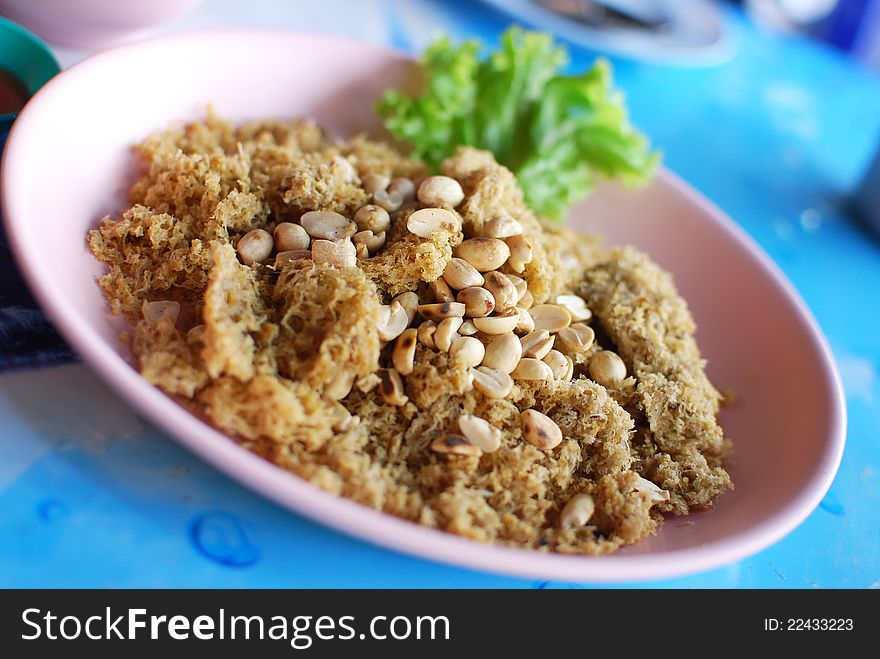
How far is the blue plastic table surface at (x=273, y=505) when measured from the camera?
1.08m

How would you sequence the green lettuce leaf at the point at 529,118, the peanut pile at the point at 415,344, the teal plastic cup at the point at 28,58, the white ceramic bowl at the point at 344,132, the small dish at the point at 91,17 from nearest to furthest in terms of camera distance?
the white ceramic bowl at the point at 344,132 < the peanut pile at the point at 415,344 < the teal plastic cup at the point at 28,58 < the small dish at the point at 91,17 < the green lettuce leaf at the point at 529,118

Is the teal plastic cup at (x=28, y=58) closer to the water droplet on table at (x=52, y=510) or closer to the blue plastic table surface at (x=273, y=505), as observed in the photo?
the blue plastic table surface at (x=273, y=505)

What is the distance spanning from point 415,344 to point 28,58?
1.03 meters

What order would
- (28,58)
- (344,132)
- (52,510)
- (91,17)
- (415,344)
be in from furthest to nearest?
1. (344,132)
2. (91,17)
3. (28,58)
4. (415,344)
5. (52,510)

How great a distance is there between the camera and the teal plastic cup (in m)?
1.48

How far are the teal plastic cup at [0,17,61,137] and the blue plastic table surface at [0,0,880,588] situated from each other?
12.7 inches

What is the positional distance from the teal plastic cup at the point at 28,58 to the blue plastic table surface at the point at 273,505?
322 mm

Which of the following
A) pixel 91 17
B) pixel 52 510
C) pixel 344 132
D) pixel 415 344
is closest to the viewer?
pixel 52 510

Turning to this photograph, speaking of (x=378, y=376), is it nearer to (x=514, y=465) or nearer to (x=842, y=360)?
(x=514, y=465)

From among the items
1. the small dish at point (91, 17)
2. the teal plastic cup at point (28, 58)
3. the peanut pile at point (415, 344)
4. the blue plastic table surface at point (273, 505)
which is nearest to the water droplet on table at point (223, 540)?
the blue plastic table surface at point (273, 505)

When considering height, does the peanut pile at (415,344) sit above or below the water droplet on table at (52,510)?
above

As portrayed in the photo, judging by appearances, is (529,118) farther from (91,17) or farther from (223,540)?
(223,540)


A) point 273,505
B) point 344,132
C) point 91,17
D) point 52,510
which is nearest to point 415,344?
point 273,505

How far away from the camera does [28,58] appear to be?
4.92 ft
